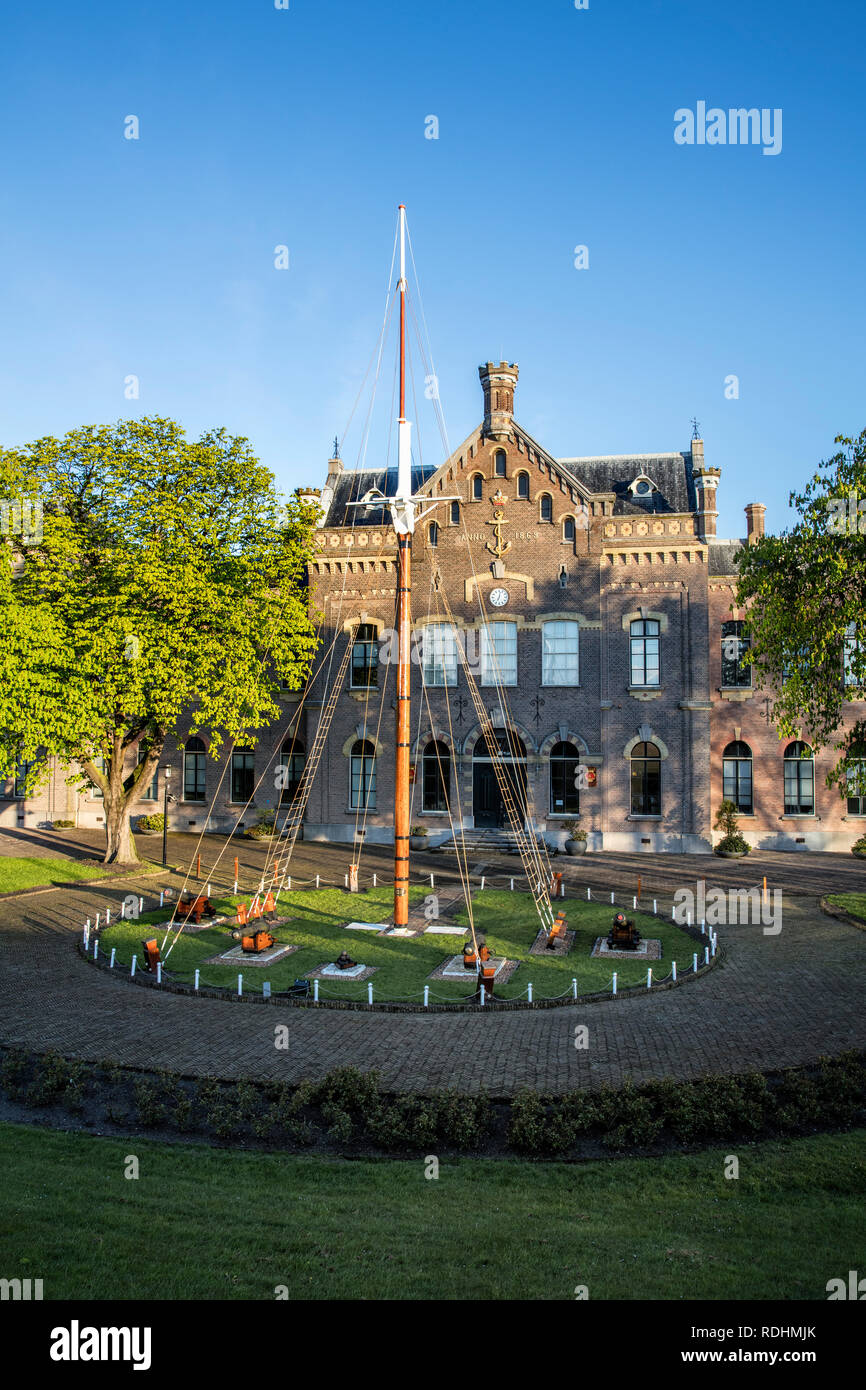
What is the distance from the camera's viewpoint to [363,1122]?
12.0 meters

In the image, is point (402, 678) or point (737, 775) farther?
point (737, 775)

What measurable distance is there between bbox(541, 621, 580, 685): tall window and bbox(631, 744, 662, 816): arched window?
4.45 meters

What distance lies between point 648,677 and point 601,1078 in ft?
86.7

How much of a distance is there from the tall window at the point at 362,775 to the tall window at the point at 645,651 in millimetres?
12151

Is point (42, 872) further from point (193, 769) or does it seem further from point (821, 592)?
point (821, 592)

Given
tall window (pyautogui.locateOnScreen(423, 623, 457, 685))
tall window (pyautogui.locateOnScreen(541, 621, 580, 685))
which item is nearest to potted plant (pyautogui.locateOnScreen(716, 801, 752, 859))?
tall window (pyautogui.locateOnScreen(541, 621, 580, 685))

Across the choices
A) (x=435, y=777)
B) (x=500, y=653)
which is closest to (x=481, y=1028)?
(x=435, y=777)

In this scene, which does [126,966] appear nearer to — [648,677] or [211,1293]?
[211,1293]

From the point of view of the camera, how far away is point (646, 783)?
37.8m

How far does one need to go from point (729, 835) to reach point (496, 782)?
32.6ft

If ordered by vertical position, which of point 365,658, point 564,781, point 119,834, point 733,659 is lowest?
point 119,834

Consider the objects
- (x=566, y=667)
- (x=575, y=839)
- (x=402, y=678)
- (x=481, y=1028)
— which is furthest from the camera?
(x=566, y=667)

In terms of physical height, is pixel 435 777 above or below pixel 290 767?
below
